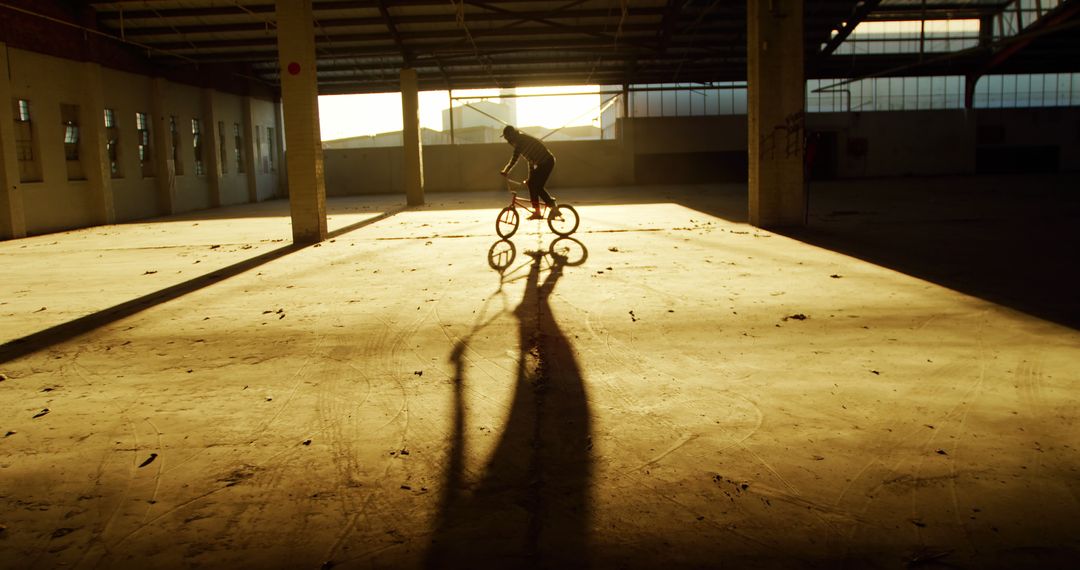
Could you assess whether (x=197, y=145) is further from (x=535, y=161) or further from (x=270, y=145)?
(x=535, y=161)

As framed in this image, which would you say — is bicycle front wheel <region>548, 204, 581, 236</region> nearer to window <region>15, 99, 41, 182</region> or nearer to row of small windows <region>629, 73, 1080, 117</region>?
window <region>15, 99, 41, 182</region>

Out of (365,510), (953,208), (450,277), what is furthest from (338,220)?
(365,510)

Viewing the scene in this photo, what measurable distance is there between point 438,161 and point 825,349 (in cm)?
3303

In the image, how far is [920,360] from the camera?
526 centimetres

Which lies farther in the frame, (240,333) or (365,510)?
(240,333)

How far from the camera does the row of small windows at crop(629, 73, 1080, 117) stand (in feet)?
117

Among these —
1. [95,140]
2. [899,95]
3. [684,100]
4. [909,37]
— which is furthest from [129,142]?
[899,95]

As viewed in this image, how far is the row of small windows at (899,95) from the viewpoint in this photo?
3574 centimetres

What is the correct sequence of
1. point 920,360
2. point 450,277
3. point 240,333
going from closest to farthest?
1. point 920,360
2. point 240,333
3. point 450,277

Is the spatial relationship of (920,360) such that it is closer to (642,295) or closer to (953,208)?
(642,295)

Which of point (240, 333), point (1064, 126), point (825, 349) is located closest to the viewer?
point (825, 349)

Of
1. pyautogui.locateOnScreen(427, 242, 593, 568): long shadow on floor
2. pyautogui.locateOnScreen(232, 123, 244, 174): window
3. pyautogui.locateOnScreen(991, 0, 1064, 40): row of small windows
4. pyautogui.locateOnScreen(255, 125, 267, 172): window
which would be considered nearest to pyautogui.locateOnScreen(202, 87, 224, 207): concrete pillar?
pyautogui.locateOnScreen(232, 123, 244, 174): window

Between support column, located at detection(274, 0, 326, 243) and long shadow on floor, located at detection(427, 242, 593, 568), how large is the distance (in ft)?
34.4

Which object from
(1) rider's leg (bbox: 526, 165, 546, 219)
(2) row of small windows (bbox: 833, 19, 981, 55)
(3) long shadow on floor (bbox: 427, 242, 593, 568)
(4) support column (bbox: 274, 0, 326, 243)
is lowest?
(3) long shadow on floor (bbox: 427, 242, 593, 568)
